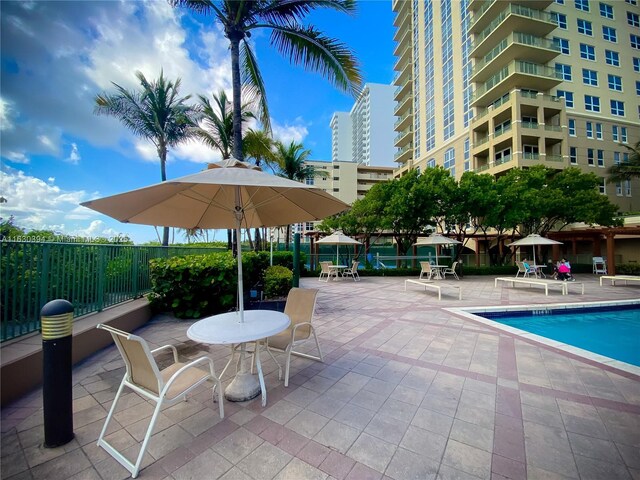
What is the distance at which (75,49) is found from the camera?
5.25 metres

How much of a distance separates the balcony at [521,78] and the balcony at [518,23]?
290 centimetres

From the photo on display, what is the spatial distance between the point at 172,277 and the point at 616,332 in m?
10.2

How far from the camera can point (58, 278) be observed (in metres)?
3.55

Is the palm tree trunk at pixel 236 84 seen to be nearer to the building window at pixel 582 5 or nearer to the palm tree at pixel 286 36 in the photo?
the palm tree at pixel 286 36

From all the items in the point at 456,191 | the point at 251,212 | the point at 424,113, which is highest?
the point at 424,113

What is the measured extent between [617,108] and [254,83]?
3533 centimetres

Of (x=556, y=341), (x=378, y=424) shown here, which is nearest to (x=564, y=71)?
(x=556, y=341)

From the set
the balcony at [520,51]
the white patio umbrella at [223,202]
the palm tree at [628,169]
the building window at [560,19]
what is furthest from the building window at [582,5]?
the white patio umbrella at [223,202]

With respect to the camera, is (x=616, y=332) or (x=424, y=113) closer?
(x=616, y=332)

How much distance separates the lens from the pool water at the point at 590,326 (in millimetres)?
5105

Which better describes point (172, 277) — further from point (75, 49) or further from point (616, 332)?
point (616, 332)

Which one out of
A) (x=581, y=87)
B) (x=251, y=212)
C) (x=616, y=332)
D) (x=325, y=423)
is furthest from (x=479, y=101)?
(x=325, y=423)

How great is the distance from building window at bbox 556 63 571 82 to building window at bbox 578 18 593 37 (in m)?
4.02

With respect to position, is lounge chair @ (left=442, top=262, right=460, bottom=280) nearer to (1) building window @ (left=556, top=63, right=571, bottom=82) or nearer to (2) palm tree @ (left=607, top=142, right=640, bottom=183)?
(2) palm tree @ (left=607, top=142, right=640, bottom=183)
